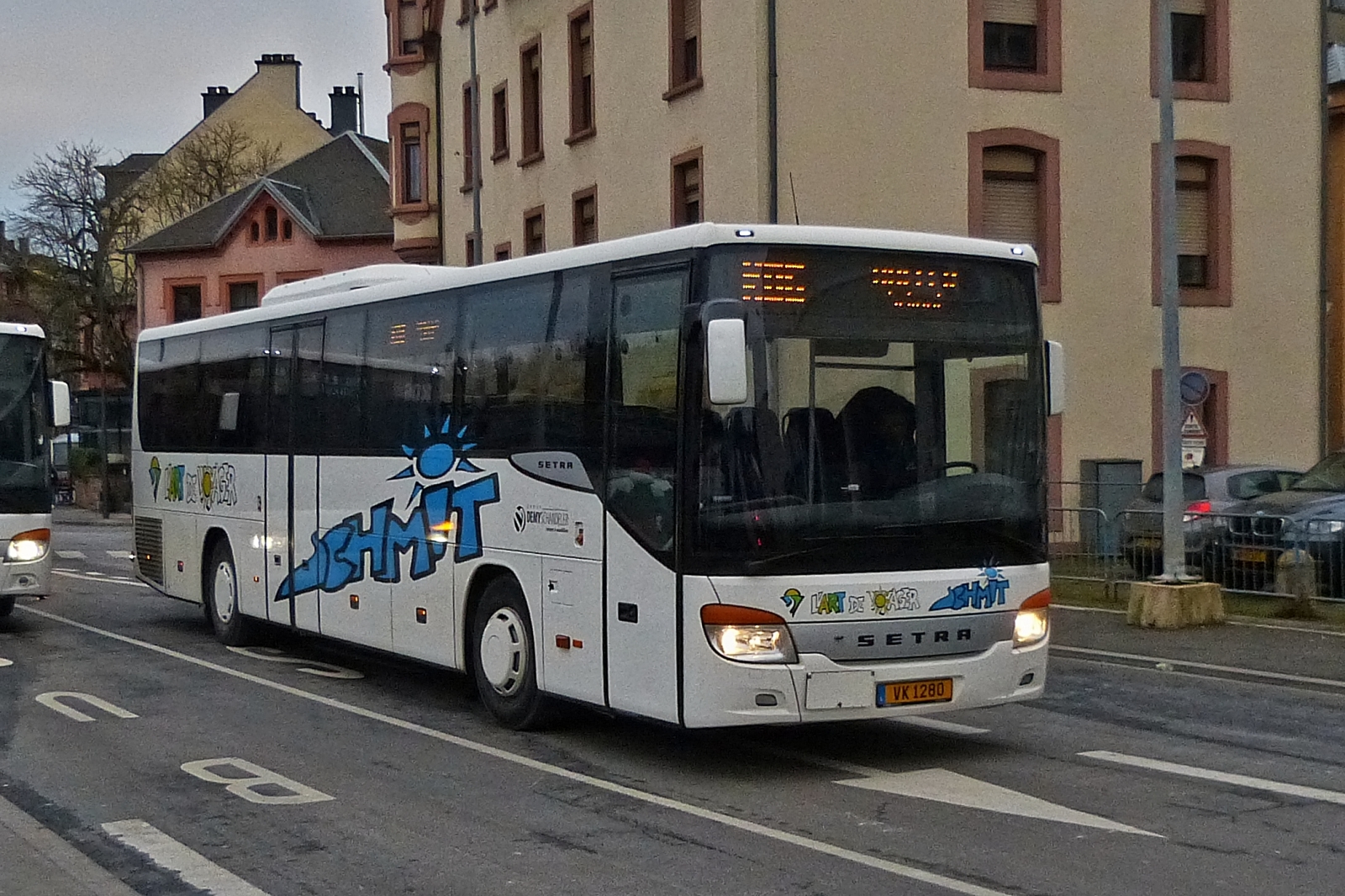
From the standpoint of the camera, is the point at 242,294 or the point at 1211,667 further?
the point at 242,294

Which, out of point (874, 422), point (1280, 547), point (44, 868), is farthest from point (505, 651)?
point (1280, 547)

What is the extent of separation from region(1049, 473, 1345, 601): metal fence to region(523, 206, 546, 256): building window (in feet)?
57.3

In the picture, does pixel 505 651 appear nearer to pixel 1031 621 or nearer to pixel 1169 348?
pixel 1031 621

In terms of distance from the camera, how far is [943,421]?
944cm

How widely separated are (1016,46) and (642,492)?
20.7 m

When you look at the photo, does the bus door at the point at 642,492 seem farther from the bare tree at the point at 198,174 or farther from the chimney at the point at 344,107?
the chimney at the point at 344,107

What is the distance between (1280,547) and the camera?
1688 cm

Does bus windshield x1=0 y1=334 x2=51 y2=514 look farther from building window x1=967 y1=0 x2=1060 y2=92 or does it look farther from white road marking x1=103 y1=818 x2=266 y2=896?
building window x1=967 y1=0 x2=1060 y2=92

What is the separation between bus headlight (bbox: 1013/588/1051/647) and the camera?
32.1ft

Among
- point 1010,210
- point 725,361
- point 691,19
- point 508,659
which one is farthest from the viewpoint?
point 691,19

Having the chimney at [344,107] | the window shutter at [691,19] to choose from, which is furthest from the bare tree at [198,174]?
the window shutter at [691,19]

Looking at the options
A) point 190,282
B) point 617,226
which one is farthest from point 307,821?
point 190,282

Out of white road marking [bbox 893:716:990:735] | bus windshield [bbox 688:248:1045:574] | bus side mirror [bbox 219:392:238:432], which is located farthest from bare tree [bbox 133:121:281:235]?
bus windshield [bbox 688:248:1045:574]

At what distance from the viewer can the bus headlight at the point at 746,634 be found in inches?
357
